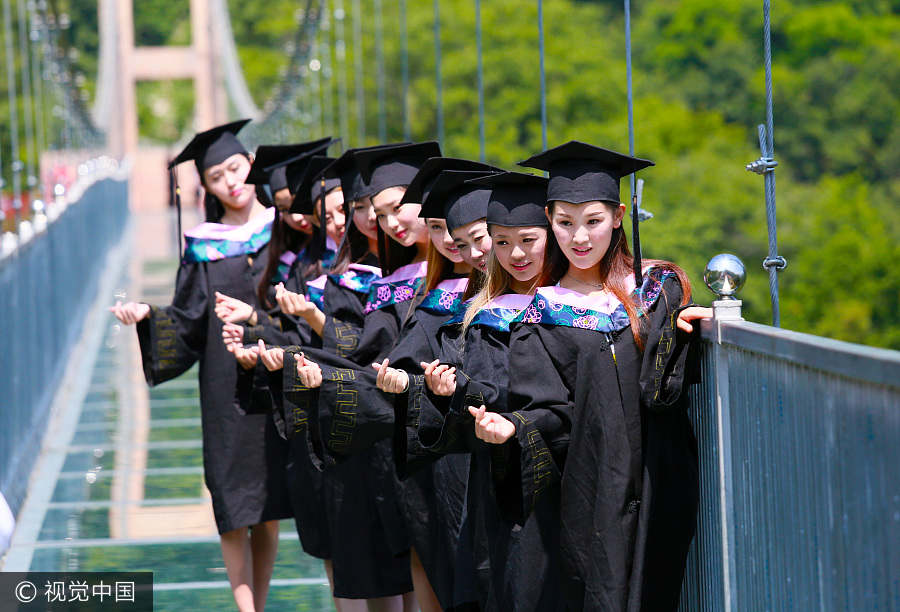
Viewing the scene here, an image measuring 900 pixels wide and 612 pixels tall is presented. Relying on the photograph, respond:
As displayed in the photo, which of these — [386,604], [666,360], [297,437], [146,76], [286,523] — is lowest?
[286,523]

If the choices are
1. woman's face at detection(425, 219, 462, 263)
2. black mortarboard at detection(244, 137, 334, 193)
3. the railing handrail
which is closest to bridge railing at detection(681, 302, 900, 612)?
the railing handrail

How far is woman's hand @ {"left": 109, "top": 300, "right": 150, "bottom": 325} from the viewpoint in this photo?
545 cm

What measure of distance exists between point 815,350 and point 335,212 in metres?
2.84

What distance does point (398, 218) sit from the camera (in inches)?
175

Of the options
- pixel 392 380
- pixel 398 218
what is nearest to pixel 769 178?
pixel 392 380

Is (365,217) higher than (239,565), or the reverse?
(365,217)

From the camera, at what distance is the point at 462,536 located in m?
4.11

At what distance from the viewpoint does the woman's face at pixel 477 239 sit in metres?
3.98

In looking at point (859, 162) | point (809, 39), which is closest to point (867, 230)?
point (859, 162)

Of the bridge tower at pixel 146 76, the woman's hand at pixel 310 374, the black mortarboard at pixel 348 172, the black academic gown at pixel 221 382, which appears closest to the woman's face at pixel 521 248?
the woman's hand at pixel 310 374

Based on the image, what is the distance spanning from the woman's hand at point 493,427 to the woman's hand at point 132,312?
7.84ft

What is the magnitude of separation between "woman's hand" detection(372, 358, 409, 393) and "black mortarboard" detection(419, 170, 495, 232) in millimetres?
408

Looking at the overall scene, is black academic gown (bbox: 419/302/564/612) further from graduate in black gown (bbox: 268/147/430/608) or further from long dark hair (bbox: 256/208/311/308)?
long dark hair (bbox: 256/208/311/308)

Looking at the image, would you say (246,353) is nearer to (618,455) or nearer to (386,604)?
(386,604)
